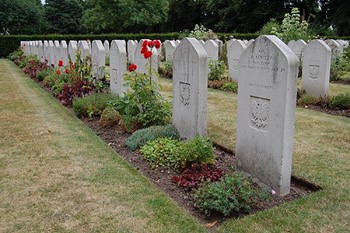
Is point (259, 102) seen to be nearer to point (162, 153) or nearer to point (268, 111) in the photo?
point (268, 111)

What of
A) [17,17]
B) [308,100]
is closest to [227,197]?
[308,100]

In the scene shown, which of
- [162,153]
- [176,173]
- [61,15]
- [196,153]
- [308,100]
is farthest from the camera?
[61,15]

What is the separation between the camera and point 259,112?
13.7ft

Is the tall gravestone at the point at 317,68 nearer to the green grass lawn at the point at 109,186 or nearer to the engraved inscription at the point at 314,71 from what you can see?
the engraved inscription at the point at 314,71

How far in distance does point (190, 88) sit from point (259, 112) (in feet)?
4.78

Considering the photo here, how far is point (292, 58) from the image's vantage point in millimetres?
3750

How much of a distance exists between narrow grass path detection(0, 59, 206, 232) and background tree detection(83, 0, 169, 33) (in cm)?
3535

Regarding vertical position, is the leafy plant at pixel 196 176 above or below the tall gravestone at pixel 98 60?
below

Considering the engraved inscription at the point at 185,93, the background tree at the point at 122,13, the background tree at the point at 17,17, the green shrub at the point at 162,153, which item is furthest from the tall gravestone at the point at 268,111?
the background tree at the point at 17,17

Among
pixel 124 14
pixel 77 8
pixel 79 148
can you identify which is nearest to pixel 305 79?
pixel 79 148

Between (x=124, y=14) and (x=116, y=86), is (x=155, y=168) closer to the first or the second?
(x=116, y=86)

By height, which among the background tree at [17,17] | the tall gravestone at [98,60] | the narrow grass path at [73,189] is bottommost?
the narrow grass path at [73,189]

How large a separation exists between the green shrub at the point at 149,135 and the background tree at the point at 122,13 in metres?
36.0

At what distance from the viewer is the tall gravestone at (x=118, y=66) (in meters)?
7.89
